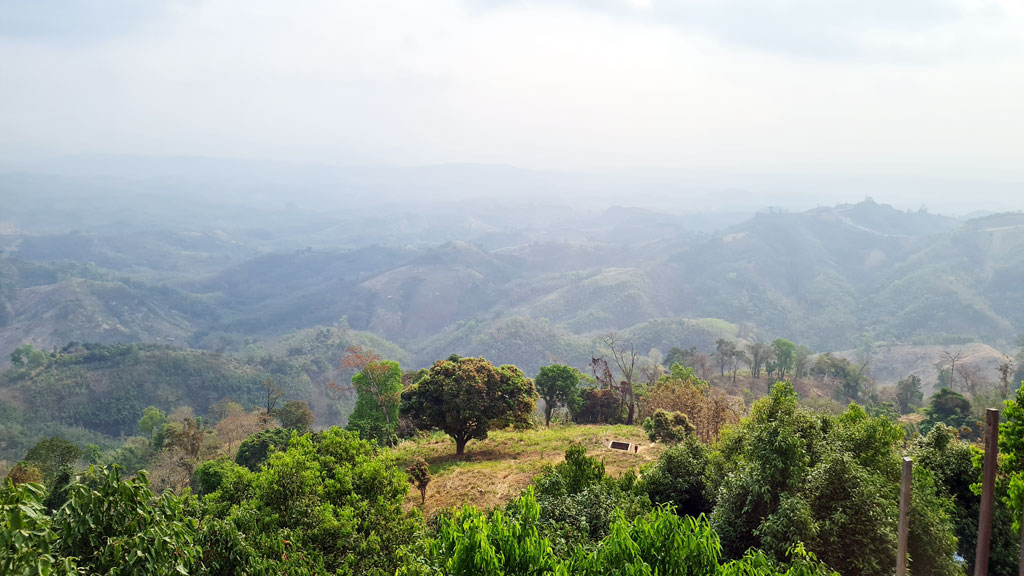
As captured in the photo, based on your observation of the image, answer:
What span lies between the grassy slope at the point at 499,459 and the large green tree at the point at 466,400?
1.78 m

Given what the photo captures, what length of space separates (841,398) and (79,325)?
225101mm

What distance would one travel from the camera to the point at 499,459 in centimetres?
2741

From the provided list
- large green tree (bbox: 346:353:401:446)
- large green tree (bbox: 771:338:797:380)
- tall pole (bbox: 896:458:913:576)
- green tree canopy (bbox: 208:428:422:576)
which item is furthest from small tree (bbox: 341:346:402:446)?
large green tree (bbox: 771:338:797:380)

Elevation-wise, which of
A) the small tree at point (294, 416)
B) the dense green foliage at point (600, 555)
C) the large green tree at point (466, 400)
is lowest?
the small tree at point (294, 416)

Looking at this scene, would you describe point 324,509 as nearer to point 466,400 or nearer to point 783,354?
point 466,400

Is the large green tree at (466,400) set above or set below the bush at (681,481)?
below

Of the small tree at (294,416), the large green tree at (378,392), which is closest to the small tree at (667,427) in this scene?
the large green tree at (378,392)

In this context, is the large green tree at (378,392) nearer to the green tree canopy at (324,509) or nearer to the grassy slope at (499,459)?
the grassy slope at (499,459)

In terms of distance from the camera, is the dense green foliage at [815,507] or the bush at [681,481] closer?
the dense green foliage at [815,507]

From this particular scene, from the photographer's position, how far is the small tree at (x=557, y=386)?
42781 mm

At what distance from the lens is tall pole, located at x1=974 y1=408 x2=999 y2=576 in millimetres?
8797

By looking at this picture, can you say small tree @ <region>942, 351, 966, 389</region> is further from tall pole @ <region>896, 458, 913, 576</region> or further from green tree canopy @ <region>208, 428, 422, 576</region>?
green tree canopy @ <region>208, 428, 422, 576</region>

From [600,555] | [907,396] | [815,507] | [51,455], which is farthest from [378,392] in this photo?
[907,396]

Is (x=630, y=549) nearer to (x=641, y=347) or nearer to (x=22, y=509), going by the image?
(x=22, y=509)
